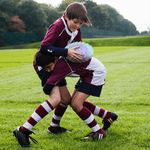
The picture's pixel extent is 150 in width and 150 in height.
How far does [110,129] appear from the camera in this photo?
3166mm

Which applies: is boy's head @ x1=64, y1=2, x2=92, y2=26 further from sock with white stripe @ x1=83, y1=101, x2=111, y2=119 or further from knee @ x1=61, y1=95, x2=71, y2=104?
sock with white stripe @ x1=83, y1=101, x2=111, y2=119

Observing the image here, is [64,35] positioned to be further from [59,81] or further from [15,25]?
[15,25]

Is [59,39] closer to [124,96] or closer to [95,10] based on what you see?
[124,96]

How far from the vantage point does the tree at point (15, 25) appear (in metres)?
46.2

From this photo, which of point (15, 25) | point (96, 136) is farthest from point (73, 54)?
point (15, 25)

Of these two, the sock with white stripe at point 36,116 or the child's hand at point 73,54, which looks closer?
the child's hand at point 73,54

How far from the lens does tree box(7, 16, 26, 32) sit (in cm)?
4616

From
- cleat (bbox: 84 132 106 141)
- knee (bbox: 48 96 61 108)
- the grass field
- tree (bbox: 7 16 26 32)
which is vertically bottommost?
tree (bbox: 7 16 26 32)

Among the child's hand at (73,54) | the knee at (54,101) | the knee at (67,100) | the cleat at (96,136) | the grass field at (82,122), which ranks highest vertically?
the child's hand at (73,54)

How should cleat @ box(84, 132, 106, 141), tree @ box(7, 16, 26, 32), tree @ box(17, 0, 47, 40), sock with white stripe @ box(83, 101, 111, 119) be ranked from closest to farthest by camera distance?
cleat @ box(84, 132, 106, 141), sock with white stripe @ box(83, 101, 111, 119), tree @ box(7, 16, 26, 32), tree @ box(17, 0, 47, 40)

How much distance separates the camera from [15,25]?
46312 millimetres

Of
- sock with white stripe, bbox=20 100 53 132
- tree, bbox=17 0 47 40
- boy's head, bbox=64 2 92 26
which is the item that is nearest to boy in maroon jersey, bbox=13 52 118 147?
sock with white stripe, bbox=20 100 53 132

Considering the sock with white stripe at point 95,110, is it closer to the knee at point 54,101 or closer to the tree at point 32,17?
the knee at point 54,101

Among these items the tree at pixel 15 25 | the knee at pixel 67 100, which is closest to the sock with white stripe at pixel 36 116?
the knee at pixel 67 100
